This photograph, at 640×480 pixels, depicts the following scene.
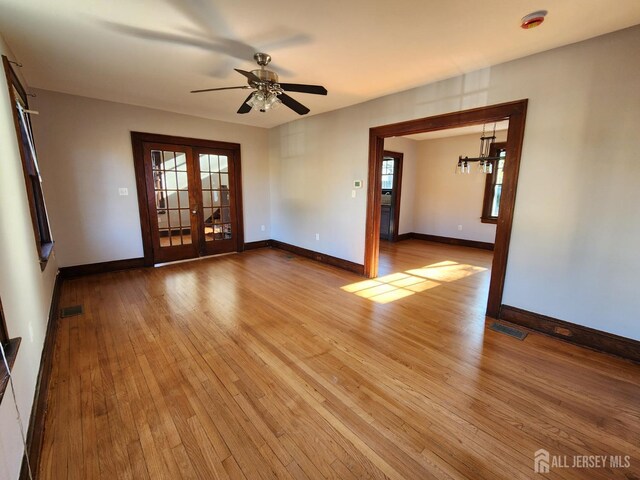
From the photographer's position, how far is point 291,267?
4.88 metres

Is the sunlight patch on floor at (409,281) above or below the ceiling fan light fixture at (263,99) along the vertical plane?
below

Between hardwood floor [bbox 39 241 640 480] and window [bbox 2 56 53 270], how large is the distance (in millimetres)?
831

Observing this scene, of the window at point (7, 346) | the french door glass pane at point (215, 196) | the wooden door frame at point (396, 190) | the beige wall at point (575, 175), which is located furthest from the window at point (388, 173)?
the window at point (7, 346)

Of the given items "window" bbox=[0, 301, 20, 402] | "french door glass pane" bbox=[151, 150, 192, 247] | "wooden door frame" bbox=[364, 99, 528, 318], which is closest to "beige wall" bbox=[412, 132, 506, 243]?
→ "wooden door frame" bbox=[364, 99, 528, 318]

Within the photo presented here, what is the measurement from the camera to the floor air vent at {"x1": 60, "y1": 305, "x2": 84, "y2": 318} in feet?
10.0

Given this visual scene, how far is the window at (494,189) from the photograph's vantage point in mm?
6059

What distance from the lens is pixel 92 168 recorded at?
415cm

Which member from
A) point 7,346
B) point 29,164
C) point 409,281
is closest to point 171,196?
point 29,164

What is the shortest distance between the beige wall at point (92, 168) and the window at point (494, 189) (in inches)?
242

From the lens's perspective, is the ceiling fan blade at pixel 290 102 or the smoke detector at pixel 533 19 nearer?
the smoke detector at pixel 533 19

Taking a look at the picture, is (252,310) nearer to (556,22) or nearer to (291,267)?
(291,267)

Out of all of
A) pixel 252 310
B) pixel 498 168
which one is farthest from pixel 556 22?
pixel 498 168

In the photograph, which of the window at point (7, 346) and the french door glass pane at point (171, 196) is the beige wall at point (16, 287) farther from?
the french door glass pane at point (171, 196)

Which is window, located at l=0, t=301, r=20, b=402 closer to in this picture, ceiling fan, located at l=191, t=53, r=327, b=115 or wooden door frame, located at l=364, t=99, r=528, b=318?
ceiling fan, located at l=191, t=53, r=327, b=115
